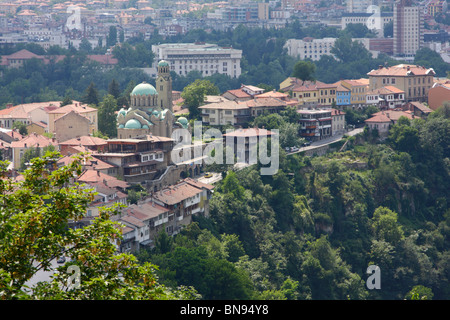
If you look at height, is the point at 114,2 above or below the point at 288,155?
above

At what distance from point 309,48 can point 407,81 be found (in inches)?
1768

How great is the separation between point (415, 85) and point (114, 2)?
104 metres

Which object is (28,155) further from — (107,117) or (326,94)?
(326,94)

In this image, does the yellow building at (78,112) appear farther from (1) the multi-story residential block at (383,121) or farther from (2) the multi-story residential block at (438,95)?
(2) the multi-story residential block at (438,95)

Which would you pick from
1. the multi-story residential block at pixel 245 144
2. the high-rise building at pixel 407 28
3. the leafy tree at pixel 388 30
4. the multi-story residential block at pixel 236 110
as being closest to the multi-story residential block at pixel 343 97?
the multi-story residential block at pixel 236 110

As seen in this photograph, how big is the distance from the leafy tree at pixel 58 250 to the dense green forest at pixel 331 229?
59.6ft

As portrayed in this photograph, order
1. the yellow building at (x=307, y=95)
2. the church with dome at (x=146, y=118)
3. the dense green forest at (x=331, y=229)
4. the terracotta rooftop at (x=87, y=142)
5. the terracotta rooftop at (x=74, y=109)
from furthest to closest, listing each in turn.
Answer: the yellow building at (x=307, y=95) → the terracotta rooftop at (x=74, y=109) → the church with dome at (x=146, y=118) → the terracotta rooftop at (x=87, y=142) → the dense green forest at (x=331, y=229)

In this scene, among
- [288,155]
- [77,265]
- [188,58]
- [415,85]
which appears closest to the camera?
[77,265]

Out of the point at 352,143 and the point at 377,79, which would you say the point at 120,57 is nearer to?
the point at 377,79

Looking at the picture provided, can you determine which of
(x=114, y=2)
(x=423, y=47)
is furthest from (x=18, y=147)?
(x=114, y=2)

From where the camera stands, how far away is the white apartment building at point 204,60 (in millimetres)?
108250

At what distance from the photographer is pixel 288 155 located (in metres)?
60.3

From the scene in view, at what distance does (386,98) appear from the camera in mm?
75125
